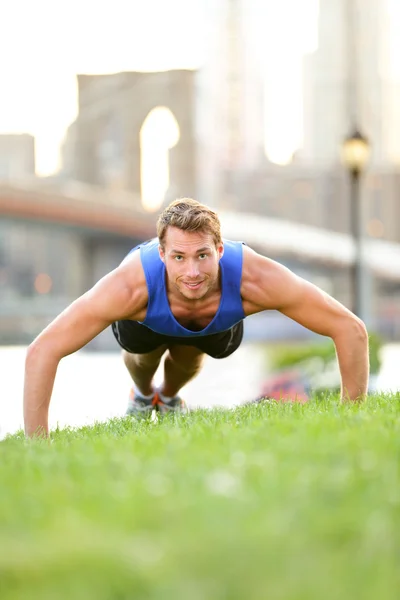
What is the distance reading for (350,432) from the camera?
11.0 feet

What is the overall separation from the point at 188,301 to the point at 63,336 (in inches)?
30.2

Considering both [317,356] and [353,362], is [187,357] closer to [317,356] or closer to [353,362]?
[353,362]

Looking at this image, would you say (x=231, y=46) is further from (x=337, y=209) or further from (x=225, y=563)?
(x=225, y=563)

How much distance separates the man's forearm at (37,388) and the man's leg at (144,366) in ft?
4.96

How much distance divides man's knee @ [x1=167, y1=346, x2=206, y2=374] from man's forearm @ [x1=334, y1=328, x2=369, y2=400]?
1.47 metres

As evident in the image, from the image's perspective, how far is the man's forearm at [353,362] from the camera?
18.7 ft

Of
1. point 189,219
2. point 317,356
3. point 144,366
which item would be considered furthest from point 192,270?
point 317,356

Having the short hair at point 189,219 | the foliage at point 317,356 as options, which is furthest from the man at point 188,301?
the foliage at point 317,356

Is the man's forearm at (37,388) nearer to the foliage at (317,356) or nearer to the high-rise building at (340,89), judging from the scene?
the foliage at (317,356)

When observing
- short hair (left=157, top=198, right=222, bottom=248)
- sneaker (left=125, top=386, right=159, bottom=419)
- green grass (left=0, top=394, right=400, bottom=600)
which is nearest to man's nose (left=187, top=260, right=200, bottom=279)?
short hair (left=157, top=198, right=222, bottom=248)

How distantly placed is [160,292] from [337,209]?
305ft

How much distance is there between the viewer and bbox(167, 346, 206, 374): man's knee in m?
7.00

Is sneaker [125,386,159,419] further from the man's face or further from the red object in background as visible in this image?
the red object in background

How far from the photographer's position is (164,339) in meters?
6.27
